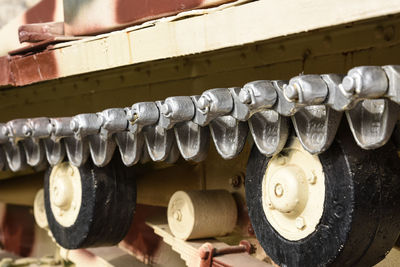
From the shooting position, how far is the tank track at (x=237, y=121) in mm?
1415

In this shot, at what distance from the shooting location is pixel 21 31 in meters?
2.45

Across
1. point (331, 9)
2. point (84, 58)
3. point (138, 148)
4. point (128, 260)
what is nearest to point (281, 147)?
point (331, 9)

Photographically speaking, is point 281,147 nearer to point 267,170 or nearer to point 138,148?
point 267,170

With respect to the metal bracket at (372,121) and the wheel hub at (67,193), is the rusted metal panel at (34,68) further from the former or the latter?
the metal bracket at (372,121)

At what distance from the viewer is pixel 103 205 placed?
2.49 meters

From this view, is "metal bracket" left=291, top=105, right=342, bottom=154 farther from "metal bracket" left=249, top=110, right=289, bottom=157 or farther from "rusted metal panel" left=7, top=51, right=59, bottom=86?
"rusted metal panel" left=7, top=51, right=59, bottom=86

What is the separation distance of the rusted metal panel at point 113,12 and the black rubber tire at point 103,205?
484mm

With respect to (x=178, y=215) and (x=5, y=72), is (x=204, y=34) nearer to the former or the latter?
(x=178, y=215)

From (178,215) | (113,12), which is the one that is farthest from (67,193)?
(113,12)

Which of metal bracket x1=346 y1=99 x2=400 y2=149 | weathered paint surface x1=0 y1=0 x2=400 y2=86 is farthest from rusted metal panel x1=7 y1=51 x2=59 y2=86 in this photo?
metal bracket x1=346 y1=99 x2=400 y2=149

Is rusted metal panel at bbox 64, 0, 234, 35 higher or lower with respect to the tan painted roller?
higher

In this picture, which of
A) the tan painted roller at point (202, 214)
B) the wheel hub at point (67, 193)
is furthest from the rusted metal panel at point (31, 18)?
the tan painted roller at point (202, 214)

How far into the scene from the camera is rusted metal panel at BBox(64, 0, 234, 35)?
6.49 ft

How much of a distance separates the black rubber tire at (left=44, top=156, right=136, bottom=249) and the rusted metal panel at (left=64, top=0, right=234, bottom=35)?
484 millimetres
